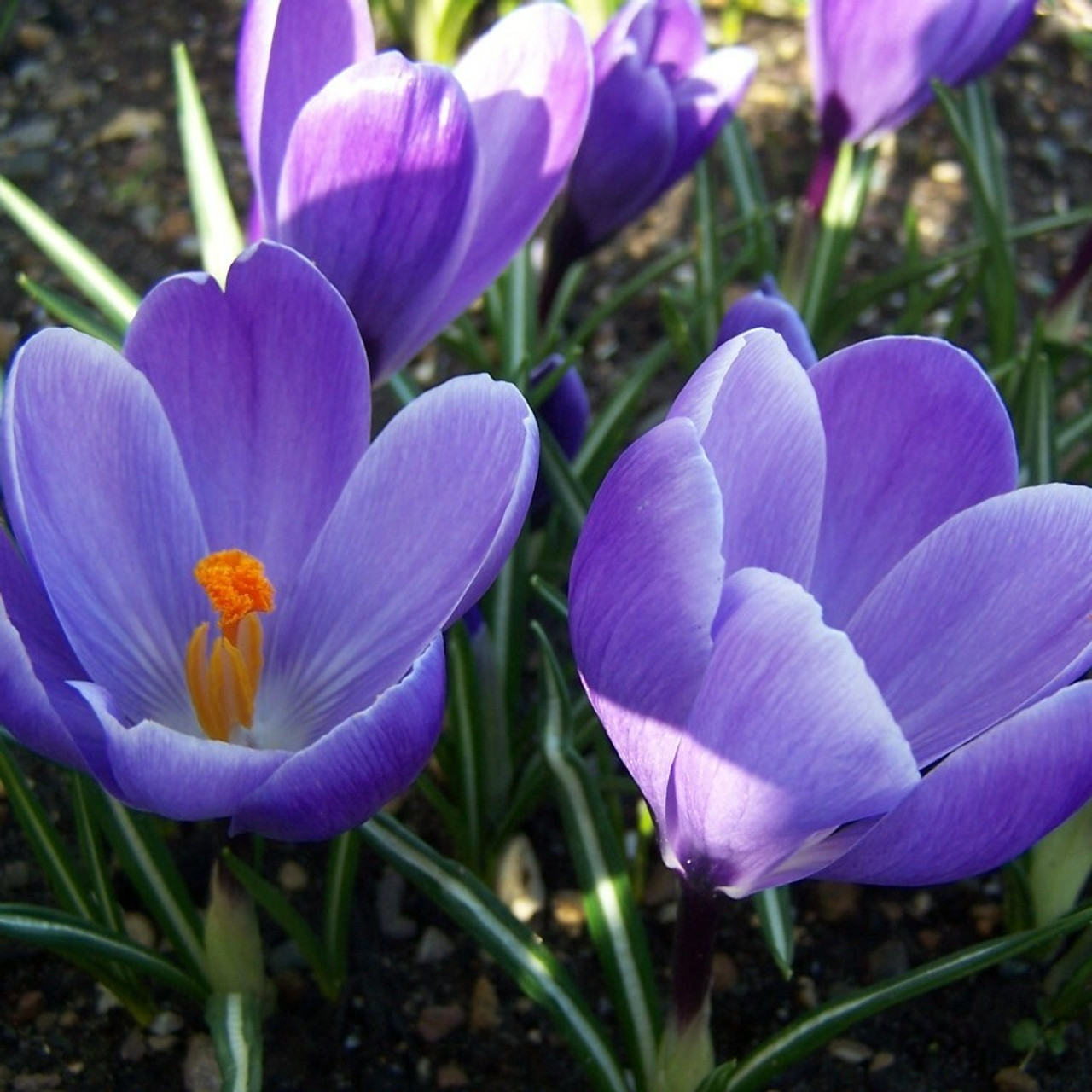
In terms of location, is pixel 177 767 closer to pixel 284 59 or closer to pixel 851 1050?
pixel 284 59

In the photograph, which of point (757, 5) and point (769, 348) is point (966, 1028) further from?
point (757, 5)

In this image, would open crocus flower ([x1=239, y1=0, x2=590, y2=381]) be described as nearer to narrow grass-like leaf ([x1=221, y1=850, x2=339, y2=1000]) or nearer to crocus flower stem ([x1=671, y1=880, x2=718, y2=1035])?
narrow grass-like leaf ([x1=221, y1=850, x2=339, y2=1000])

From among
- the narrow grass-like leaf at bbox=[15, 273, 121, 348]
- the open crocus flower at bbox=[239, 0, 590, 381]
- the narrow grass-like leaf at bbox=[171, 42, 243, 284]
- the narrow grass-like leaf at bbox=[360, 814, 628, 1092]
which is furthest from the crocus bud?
the narrow grass-like leaf at bbox=[171, 42, 243, 284]

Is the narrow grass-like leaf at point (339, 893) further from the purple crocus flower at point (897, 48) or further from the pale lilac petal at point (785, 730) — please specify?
the purple crocus flower at point (897, 48)

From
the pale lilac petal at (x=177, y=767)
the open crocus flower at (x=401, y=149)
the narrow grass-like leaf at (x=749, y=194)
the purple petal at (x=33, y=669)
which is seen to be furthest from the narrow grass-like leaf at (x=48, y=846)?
the narrow grass-like leaf at (x=749, y=194)

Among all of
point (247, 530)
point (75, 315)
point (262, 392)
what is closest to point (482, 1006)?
point (247, 530)

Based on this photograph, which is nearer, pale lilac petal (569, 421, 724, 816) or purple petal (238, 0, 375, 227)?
pale lilac petal (569, 421, 724, 816)

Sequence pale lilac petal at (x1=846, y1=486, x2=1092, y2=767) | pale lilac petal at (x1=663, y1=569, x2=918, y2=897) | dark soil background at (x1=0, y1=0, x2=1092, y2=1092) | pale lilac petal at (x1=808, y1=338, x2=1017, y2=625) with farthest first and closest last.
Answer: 1. dark soil background at (x1=0, y1=0, x2=1092, y2=1092)
2. pale lilac petal at (x1=808, y1=338, x2=1017, y2=625)
3. pale lilac petal at (x1=846, y1=486, x2=1092, y2=767)
4. pale lilac petal at (x1=663, y1=569, x2=918, y2=897)
